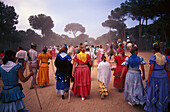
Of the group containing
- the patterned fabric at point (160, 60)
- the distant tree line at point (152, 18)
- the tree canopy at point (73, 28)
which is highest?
the tree canopy at point (73, 28)

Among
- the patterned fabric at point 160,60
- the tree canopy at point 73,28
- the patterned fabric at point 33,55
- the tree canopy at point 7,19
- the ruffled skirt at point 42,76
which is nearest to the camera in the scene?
the patterned fabric at point 160,60

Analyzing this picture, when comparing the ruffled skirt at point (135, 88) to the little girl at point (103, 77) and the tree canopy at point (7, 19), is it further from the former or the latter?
the tree canopy at point (7, 19)

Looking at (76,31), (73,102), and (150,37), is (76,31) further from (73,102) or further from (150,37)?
(73,102)

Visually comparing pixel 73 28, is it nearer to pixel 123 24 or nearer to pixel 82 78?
pixel 123 24

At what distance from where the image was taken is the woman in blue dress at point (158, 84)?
325 cm

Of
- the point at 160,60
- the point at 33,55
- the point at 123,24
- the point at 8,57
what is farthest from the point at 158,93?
the point at 123,24

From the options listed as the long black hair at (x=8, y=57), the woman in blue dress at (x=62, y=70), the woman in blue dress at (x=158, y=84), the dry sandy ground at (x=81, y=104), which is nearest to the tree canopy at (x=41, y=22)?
the dry sandy ground at (x=81, y=104)

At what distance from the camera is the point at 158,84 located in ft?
10.8

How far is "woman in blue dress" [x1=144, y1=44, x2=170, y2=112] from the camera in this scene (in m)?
3.25

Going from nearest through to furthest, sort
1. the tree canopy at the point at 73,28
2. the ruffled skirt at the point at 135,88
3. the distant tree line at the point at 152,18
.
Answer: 1. the ruffled skirt at the point at 135,88
2. the distant tree line at the point at 152,18
3. the tree canopy at the point at 73,28

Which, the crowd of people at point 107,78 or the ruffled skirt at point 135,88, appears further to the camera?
the ruffled skirt at point 135,88

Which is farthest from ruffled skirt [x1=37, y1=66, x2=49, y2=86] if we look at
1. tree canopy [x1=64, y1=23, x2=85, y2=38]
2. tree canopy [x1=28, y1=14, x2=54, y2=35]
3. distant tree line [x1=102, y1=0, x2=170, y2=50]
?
tree canopy [x1=64, y1=23, x2=85, y2=38]

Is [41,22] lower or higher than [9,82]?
higher

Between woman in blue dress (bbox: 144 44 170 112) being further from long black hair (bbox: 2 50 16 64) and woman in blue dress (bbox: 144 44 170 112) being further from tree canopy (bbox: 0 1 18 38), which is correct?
tree canopy (bbox: 0 1 18 38)
